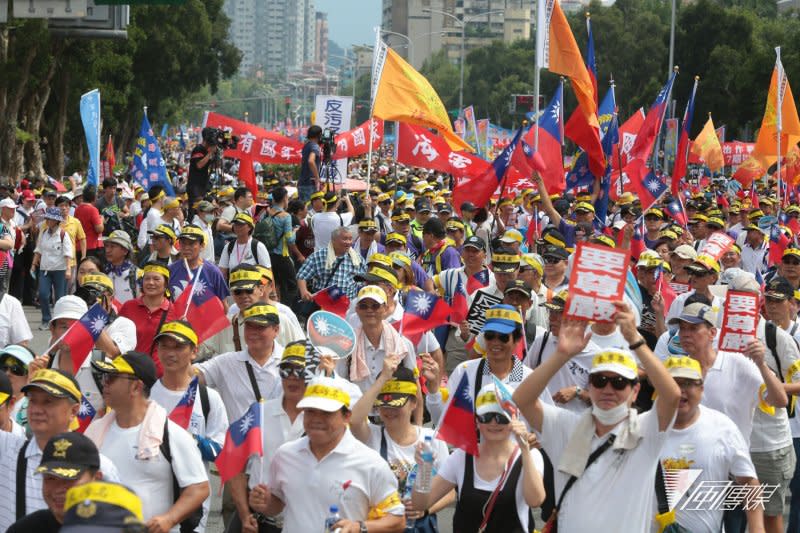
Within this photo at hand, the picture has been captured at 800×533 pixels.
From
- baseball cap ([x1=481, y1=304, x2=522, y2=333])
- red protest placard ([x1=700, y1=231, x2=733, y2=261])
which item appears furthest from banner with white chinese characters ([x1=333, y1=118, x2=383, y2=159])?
baseball cap ([x1=481, y1=304, x2=522, y2=333])

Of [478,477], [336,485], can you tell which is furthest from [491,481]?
[336,485]

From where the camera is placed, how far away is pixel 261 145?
21.4m

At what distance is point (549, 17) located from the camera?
1777cm

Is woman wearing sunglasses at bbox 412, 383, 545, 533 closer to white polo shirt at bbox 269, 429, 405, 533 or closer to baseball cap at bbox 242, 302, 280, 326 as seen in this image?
white polo shirt at bbox 269, 429, 405, 533

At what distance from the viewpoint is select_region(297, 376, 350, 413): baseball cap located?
18.6 feet

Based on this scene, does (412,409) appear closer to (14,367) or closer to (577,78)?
(14,367)

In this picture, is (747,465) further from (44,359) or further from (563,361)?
(44,359)

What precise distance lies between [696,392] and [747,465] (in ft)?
1.35

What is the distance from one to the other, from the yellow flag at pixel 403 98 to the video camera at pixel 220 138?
2223 millimetres

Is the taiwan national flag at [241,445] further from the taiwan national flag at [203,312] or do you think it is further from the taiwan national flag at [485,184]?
the taiwan national flag at [485,184]

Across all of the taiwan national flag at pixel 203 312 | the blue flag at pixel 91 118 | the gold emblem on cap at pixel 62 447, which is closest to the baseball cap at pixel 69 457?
the gold emblem on cap at pixel 62 447

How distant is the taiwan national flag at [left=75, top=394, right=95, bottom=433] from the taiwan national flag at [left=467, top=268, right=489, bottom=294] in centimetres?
441

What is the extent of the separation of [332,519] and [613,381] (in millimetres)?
1226

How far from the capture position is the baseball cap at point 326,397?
5.66 m
